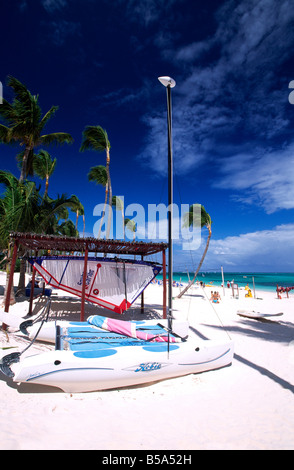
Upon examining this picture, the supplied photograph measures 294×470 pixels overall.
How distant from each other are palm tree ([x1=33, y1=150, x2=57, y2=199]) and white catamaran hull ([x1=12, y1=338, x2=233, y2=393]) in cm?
1640

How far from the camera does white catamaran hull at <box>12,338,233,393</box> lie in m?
3.78

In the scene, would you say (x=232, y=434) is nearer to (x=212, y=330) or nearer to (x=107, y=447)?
(x=107, y=447)

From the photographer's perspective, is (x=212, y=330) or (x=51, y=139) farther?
(x=51, y=139)

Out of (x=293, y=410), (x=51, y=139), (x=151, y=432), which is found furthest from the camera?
(x=51, y=139)

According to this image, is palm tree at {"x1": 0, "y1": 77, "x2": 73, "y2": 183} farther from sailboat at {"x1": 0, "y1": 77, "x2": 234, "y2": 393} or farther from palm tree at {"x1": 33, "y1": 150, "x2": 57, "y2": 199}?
sailboat at {"x1": 0, "y1": 77, "x2": 234, "y2": 393}

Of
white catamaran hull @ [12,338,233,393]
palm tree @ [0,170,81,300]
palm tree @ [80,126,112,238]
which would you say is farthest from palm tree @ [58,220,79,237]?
white catamaran hull @ [12,338,233,393]

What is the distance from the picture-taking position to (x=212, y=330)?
8.64m

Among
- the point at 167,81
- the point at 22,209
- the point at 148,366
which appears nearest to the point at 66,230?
the point at 22,209

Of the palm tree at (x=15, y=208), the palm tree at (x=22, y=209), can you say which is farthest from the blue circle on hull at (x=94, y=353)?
the palm tree at (x=15, y=208)

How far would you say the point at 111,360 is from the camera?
411 centimetres

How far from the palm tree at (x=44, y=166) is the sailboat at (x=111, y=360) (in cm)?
1540

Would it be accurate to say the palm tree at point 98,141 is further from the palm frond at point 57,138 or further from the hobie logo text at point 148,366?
the hobie logo text at point 148,366
